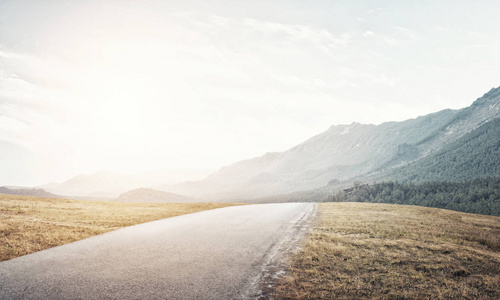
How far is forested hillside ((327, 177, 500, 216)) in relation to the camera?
150250 millimetres

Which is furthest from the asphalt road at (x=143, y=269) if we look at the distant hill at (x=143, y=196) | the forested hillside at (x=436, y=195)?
the distant hill at (x=143, y=196)

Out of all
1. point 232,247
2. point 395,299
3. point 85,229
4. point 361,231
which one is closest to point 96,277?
point 232,247

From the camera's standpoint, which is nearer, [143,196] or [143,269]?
[143,269]

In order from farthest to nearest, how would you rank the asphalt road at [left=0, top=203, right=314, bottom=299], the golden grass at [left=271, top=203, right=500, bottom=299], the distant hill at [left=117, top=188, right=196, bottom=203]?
the distant hill at [left=117, top=188, right=196, bottom=203], the golden grass at [left=271, top=203, right=500, bottom=299], the asphalt road at [left=0, top=203, right=314, bottom=299]

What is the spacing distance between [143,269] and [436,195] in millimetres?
197335

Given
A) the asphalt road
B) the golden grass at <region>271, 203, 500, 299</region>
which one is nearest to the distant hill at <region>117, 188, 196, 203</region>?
the asphalt road

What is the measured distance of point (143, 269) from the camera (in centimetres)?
776

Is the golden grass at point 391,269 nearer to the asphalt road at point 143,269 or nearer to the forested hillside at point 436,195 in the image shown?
the asphalt road at point 143,269

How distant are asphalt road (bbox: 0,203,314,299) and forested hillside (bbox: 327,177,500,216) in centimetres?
15063

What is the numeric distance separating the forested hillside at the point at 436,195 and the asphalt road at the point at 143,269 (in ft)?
494

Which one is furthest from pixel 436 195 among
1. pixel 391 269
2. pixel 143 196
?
pixel 143 196

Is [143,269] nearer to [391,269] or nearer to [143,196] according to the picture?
[391,269]

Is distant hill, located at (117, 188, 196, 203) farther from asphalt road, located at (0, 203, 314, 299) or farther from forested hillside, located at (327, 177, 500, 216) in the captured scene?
asphalt road, located at (0, 203, 314, 299)

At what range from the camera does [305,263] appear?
348 inches
